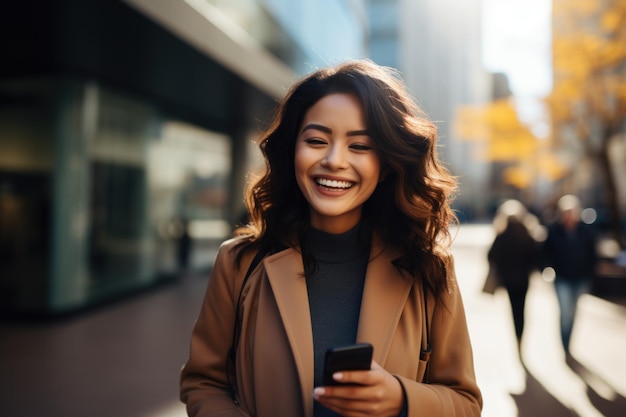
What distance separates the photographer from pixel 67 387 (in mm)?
5762

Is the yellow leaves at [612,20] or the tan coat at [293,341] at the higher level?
the yellow leaves at [612,20]

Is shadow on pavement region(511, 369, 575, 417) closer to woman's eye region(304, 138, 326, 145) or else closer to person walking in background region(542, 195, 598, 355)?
person walking in background region(542, 195, 598, 355)

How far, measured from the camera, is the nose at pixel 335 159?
175 cm

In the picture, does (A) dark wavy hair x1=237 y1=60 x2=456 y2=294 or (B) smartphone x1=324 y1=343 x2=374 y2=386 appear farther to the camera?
(A) dark wavy hair x1=237 y1=60 x2=456 y2=294

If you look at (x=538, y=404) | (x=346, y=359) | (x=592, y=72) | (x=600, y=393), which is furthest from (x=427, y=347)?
(x=592, y=72)

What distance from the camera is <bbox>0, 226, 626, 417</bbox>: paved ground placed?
523 centimetres

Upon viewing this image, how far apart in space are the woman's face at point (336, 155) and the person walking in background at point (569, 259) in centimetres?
614

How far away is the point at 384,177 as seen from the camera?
2.00 m

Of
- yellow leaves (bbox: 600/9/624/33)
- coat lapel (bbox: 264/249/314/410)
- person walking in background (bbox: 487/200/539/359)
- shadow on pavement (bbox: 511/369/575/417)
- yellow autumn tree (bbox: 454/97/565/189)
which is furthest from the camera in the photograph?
yellow autumn tree (bbox: 454/97/565/189)

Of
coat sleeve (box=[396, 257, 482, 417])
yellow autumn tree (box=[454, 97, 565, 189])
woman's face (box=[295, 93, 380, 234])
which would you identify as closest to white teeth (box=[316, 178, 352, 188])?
woman's face (box=[295, 93, 380, 234])

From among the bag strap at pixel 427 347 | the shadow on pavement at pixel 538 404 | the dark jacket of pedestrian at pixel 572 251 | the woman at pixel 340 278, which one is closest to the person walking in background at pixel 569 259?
the dark jacket of pedestrian at pixel 572 251

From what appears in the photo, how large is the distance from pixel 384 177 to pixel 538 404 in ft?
14.0

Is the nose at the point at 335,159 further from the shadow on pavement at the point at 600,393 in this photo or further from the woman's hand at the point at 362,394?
the shadow on pavement at the point at 600,393

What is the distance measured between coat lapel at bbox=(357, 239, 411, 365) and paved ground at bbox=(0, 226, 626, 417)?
3.68m
